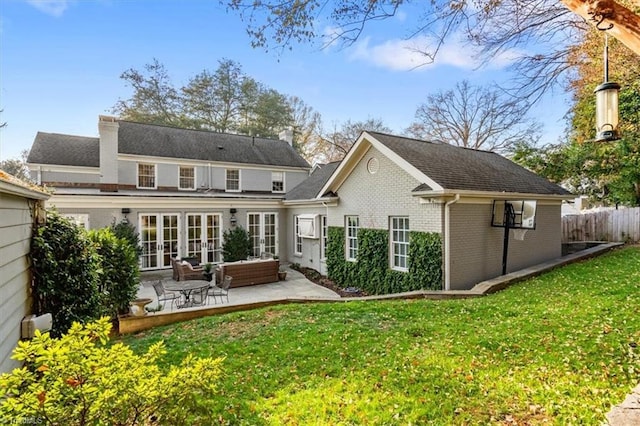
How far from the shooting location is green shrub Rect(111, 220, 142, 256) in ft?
43.2

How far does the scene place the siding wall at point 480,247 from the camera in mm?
9945

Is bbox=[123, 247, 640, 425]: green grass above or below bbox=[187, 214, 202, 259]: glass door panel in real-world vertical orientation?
below

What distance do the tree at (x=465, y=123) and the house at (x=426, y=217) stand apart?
48.5 feet

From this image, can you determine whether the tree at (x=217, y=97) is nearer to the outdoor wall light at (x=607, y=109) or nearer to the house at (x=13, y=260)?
the house at (x=13, y=260)

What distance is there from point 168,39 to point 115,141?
837 centimetres

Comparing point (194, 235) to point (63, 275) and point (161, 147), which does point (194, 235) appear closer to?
point (161, 147)

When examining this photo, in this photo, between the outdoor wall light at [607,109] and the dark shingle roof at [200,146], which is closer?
the outdoor wall light at [607,109]

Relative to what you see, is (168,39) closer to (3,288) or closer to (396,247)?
(3,288)

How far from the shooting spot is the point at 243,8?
5.41 m

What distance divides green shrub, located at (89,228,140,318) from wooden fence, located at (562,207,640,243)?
19.8 meters

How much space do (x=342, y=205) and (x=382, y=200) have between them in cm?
205

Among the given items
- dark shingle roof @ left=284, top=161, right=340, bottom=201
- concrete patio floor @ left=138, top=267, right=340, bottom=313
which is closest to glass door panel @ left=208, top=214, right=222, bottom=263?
concrete patio floor @ left=138, top=267, right=340, bottom=313

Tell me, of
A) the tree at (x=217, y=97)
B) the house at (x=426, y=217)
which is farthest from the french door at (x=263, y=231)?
the tree at (x=217, y=97)

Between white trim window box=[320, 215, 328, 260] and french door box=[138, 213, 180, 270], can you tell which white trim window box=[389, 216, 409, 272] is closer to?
white trim window box=[320, 215, 328, 260]
